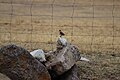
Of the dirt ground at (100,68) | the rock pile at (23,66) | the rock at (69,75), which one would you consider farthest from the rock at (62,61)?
the dirt ground at (100,68)

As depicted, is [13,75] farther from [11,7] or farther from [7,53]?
[11,7]

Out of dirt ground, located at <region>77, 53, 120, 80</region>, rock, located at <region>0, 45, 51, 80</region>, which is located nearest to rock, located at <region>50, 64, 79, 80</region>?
dirt ground, located at <region>77, 53, 120, 80</region>

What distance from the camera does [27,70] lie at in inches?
236

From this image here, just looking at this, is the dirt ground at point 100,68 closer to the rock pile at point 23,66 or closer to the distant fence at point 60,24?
the distant fence at point 60,24

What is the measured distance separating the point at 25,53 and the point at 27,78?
34 cm

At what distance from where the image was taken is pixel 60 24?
12508 mm

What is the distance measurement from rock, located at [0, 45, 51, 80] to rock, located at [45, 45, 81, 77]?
410 mm

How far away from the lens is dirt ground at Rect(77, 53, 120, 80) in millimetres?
7418

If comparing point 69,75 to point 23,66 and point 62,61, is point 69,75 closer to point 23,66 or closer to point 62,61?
point 62,61

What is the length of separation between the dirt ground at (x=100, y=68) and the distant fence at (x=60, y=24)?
29.0 inches

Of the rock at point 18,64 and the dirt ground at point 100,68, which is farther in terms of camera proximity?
the dirt ground at point 100,68

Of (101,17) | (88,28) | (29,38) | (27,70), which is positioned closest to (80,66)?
(27,70)

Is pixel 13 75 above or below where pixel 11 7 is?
below

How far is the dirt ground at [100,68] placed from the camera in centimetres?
742
